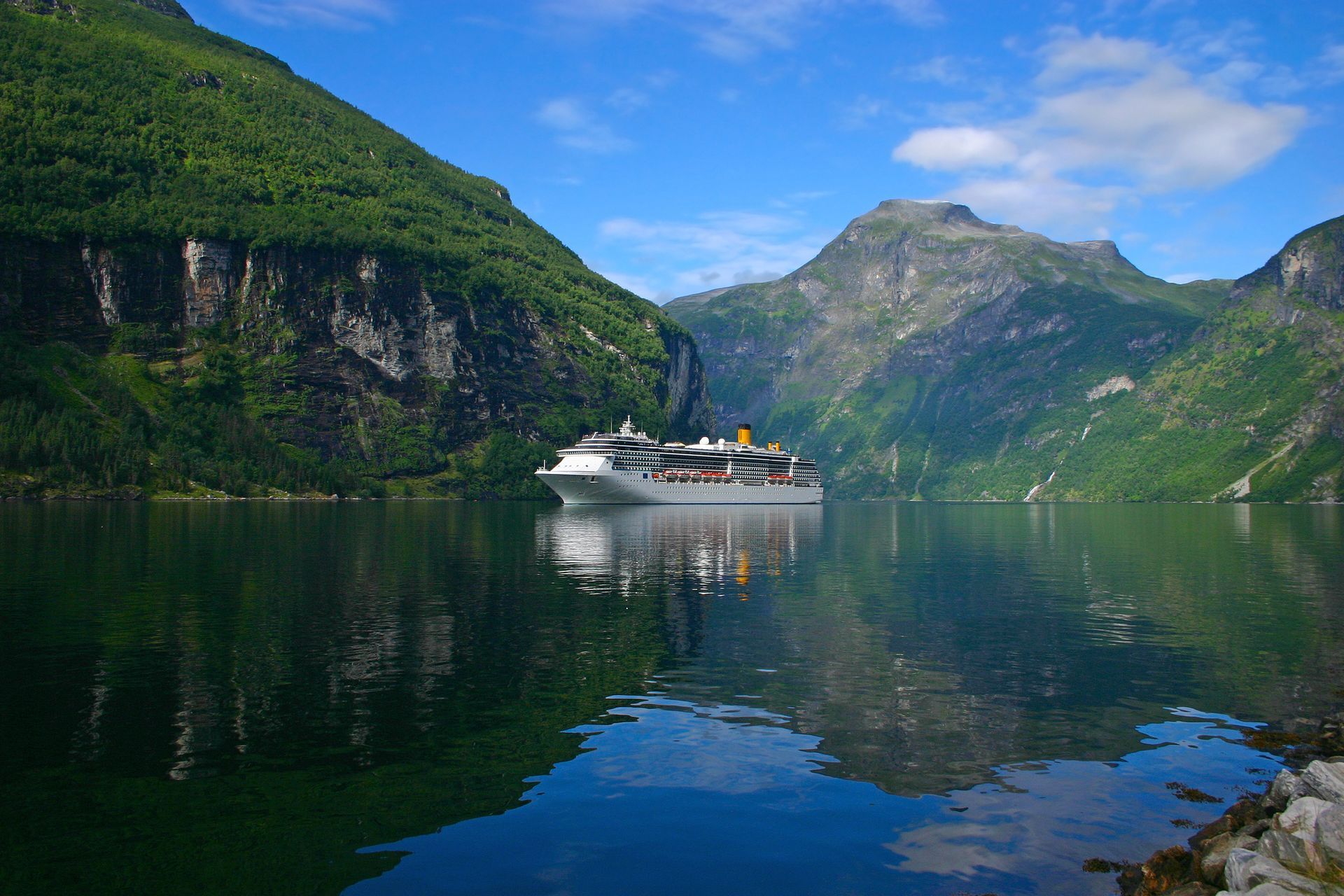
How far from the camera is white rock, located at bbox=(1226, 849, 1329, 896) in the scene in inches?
516

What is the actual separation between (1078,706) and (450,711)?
17867mm

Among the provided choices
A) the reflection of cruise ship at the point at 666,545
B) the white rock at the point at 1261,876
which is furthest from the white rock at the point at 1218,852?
the reflection of cruise ship at the point at 666,545

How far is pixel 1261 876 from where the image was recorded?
44.0 ft

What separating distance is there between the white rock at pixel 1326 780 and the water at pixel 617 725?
287 centimetres

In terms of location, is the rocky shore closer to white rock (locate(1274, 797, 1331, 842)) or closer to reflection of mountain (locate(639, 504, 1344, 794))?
white rock (locate(1274, 797, 1331, 842))

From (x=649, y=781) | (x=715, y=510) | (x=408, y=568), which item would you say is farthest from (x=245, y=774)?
(x=715, y=510)

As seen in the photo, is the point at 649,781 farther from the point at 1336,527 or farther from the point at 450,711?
the point at 1336,527

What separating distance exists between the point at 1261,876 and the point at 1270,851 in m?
0.96

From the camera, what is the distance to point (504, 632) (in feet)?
120

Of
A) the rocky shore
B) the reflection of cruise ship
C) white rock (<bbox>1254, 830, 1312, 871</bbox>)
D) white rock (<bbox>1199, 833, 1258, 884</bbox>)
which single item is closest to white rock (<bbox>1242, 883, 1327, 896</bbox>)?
the rocky shore

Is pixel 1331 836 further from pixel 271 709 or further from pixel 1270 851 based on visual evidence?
pixel 271 709

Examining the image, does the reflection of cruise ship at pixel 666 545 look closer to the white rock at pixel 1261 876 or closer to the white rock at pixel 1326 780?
the white rock at pixel 1326 780

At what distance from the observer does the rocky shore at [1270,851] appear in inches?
528

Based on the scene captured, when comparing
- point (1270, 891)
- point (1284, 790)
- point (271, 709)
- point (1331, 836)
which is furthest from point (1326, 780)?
point (271, 709)
